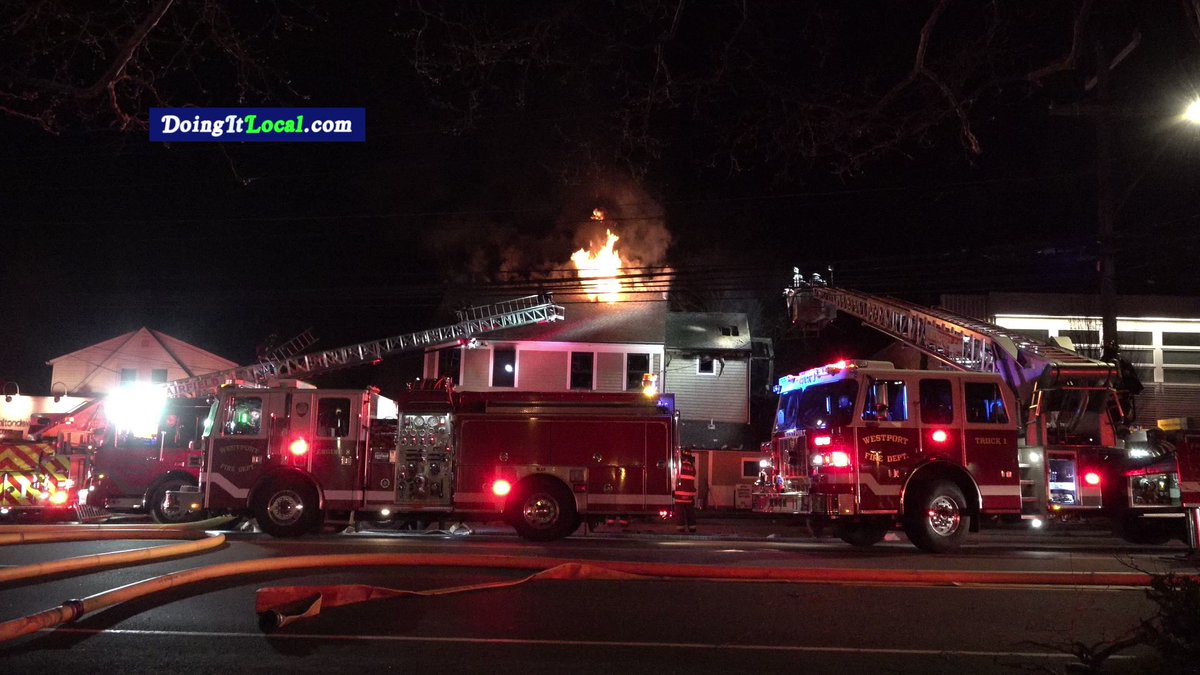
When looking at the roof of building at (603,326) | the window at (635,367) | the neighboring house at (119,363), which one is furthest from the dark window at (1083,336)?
the neighboring house at (119,363)

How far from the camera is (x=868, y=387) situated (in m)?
12.7

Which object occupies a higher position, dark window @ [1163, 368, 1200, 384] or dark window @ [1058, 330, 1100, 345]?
dark window @ [1058, 330, 1100, 345]

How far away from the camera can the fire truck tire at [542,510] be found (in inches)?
547

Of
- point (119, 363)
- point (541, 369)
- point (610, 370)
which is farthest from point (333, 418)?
point (119, 363)

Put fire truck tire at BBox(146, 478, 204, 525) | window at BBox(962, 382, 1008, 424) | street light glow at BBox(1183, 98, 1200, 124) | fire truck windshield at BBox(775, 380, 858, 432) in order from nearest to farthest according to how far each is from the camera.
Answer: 1. street light glow at BBox(1183, 98, 1200, 124)
2. fire truck windshield at BBox(775, 380, 858, 432)
3. window at BBox(962, 382, 1008, 424)
4. fire truck tire at BBox(146, 478, 204, 525)

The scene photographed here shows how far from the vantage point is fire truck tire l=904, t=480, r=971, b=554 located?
12.4 m

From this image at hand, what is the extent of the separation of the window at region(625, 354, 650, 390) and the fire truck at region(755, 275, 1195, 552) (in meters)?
15.4

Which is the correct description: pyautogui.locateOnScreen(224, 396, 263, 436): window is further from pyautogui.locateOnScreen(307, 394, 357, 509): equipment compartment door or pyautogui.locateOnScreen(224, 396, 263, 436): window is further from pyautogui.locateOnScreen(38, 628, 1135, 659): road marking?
pyautogui.locateOnScreen(38, 628, 1135, 659): road marking

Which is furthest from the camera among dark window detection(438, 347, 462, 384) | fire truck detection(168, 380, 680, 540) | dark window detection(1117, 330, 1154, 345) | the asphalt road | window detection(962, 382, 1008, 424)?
dark window detection(438, 347, 462, 384)

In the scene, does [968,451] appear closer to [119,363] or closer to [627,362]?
[627,362]

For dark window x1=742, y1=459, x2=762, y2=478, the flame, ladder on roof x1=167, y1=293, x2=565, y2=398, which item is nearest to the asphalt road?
dark window x1=742, y1=459, x2=762, y2=478

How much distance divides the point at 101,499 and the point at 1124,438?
18.8 metres

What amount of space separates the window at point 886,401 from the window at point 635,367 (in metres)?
16.5

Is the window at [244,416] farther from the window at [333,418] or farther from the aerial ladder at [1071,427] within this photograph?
the aerial ladder at [1071,427]
